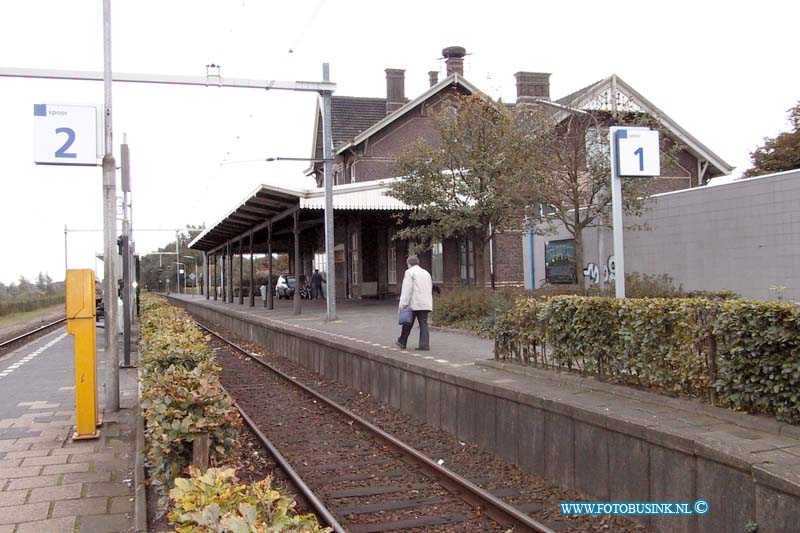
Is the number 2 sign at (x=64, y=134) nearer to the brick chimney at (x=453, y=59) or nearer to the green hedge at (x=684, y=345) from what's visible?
the green hedge at (x=684, y=345)

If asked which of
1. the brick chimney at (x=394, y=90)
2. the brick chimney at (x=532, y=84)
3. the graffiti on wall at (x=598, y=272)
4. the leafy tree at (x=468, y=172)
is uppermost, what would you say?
the brick chimney at (x=394, y=90)

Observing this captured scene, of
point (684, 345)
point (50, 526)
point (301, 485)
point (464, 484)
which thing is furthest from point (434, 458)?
point (50, 526)

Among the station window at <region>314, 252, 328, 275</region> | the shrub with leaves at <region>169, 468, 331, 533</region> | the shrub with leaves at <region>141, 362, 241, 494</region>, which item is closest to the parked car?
the station window at <region>314, 252, 328, 275</region>

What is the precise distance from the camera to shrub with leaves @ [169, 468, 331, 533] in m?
2.63

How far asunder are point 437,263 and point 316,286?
840 centimetres

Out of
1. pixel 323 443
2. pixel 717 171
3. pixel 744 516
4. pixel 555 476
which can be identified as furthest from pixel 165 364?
pixel 717 171

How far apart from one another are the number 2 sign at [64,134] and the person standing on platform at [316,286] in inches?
1049

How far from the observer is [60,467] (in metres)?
6.72

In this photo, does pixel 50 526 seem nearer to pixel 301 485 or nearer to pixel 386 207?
pixel 301 485

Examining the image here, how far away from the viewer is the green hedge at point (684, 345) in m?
4.86

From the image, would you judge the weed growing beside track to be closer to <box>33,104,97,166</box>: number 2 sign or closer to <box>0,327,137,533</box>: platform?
<box>0,327,137,533</box>: platform

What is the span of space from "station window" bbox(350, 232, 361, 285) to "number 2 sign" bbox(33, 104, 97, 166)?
76.5ft

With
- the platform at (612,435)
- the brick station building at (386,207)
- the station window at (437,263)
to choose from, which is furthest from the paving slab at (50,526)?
the station window at (437,263)

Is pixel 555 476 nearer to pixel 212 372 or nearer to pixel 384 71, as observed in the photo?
pixel 212 372
